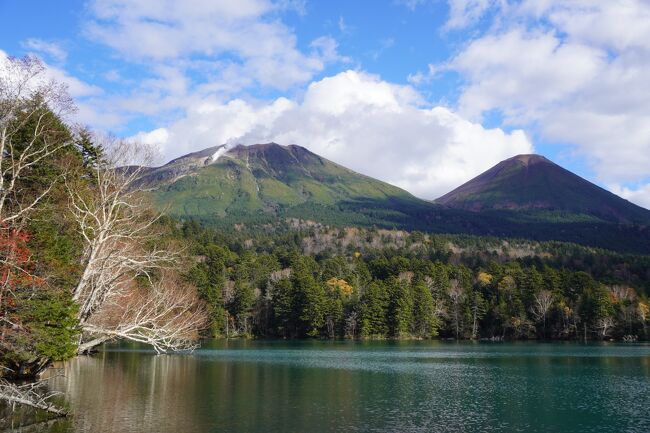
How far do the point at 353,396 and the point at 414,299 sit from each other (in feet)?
245

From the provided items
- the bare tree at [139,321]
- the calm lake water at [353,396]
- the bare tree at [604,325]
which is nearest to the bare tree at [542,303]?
the bare tree at [604,325]

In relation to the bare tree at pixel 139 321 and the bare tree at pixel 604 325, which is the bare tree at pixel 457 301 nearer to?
the bare tree at pixel 604 325

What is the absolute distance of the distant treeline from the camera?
101 metres

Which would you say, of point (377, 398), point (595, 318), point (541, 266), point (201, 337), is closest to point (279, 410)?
point (377, 398)

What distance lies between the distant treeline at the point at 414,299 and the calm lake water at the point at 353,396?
4989cm

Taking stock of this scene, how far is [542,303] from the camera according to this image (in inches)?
4033

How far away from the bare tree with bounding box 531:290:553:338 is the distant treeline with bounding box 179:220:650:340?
18 cm

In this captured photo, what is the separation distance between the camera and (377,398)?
31422 millimetres

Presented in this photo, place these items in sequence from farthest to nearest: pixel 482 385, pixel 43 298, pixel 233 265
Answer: pixel 233 265 → pixel 482 385 → pixel 43 298

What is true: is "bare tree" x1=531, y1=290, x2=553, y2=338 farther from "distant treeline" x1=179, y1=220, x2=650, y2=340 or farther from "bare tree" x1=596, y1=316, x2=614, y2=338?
"bare tree" x1=596, y1=316, x2=614, y2=338

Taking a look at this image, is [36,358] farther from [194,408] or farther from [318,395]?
[318,395]

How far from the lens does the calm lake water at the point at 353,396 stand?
79.7 ft

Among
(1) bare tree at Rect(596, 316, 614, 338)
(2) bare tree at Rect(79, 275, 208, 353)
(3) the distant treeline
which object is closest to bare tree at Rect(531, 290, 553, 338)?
(3) the distant treeline

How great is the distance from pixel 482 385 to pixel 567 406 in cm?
800
